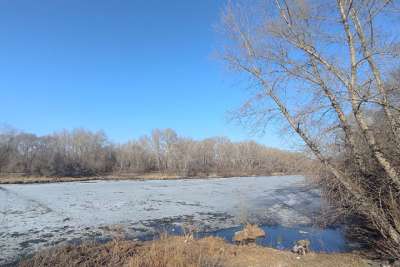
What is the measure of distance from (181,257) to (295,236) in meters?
5.15

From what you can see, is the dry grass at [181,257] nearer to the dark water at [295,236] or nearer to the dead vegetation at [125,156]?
the dark water at [295,236]

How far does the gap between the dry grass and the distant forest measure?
145 feet

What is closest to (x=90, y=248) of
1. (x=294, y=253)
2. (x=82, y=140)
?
(x=294, y=253)

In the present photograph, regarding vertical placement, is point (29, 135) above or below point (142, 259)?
above

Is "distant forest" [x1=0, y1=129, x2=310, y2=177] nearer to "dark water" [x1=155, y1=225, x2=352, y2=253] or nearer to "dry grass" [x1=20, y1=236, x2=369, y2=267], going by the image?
"dark water" [x1=155, y1=225, x2=352, y2=253]

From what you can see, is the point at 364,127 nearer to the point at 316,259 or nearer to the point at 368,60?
the point at 368,60

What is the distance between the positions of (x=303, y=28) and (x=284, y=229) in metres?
6.41

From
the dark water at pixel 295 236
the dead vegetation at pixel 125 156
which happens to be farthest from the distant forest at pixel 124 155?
the dark water at pixel 295 236

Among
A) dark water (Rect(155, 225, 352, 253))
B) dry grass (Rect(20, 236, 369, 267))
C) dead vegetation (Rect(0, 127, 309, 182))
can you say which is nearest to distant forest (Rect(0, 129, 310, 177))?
dead vegetation (Rect(0, 127, 309, 182))

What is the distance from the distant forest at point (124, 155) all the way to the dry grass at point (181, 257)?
4433cm

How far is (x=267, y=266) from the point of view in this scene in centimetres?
525

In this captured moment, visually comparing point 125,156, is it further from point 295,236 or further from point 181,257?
point 181,257

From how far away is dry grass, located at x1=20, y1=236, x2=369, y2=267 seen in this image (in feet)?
14.4

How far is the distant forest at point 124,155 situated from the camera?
2028 inches
